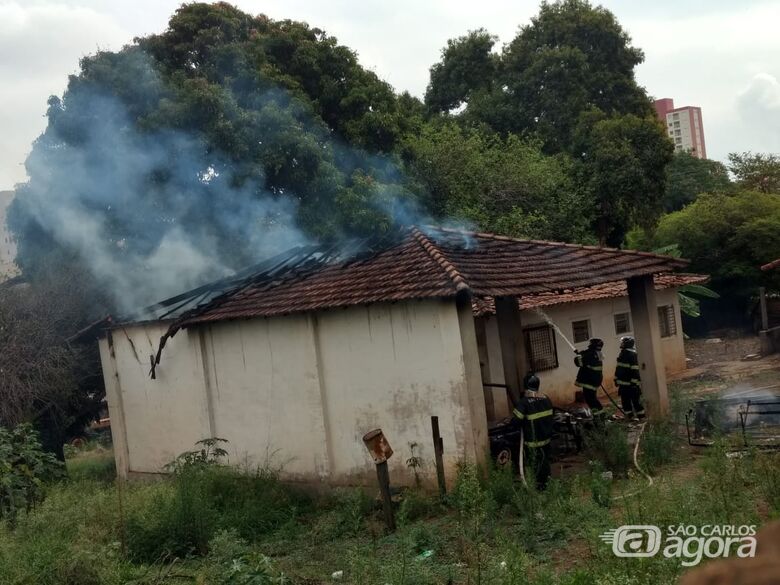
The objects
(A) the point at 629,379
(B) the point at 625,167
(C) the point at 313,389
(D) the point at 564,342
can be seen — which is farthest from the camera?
(B) the point at 625,167

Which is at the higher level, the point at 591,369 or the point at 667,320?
the point at 667,320

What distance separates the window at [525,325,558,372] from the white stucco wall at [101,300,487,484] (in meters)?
7.85

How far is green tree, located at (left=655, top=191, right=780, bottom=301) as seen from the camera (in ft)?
98.3

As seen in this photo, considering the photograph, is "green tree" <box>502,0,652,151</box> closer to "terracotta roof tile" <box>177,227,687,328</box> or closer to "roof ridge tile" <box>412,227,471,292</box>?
"terracotta roof tile" <box>177,227,687,328</box>

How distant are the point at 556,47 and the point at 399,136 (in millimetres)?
17422

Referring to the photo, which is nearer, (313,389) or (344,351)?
(344,351)

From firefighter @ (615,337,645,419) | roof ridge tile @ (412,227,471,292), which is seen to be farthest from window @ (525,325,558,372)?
roof ridge tile @ (412,227,471,292)

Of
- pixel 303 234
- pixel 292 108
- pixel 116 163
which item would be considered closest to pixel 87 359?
pixel 116 163

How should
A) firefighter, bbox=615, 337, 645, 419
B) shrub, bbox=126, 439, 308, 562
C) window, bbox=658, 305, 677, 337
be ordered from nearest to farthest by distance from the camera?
shrub, bbox=126, 439, 308, 562 → firefighter, bbox=615, 337, 645, 419 → window, bbox=658, 305, 677, 337

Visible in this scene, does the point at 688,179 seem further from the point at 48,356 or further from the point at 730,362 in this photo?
the point at 48,356

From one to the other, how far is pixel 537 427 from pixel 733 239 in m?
24.3

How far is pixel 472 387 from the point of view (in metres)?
9.99

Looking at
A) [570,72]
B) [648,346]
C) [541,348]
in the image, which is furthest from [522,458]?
[570,72]

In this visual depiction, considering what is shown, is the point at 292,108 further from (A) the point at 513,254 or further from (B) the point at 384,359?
(B) the point at 384,359
